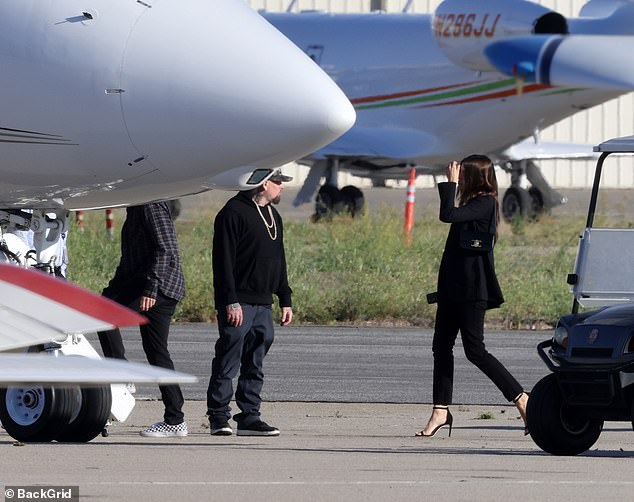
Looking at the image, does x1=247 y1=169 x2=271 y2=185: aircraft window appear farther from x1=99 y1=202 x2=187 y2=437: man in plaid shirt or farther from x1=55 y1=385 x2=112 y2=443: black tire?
x1=55 y1=385 x2=112 y2=443: black tire

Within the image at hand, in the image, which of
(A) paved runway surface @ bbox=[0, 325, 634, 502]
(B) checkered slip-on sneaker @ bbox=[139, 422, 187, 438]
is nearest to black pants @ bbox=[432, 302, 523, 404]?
(A) paved runway surface @ bbox=[0, 325, 634, 502]

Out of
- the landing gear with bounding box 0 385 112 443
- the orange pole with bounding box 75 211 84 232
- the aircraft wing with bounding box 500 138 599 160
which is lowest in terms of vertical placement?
the landing gear with bounding box 0 385 112 443

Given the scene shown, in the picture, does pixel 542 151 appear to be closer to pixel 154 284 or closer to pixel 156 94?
pixel 154 284

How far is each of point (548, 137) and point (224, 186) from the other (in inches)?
1746

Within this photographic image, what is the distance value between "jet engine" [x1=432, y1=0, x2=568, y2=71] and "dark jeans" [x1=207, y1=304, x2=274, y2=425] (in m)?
17.3

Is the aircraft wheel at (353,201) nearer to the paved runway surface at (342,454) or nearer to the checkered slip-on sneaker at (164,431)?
the paved runway surface at (342,454)

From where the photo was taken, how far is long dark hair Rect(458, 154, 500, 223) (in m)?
10.8

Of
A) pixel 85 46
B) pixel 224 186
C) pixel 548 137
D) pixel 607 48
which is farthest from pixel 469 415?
pixel 548 137

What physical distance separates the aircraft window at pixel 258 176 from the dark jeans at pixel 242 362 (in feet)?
6.14

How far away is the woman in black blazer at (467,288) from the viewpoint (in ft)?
35.0

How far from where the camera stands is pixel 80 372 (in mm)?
4996

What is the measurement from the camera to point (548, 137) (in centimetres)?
5278

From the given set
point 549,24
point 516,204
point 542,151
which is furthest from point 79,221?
point 542,151

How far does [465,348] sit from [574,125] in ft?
141
